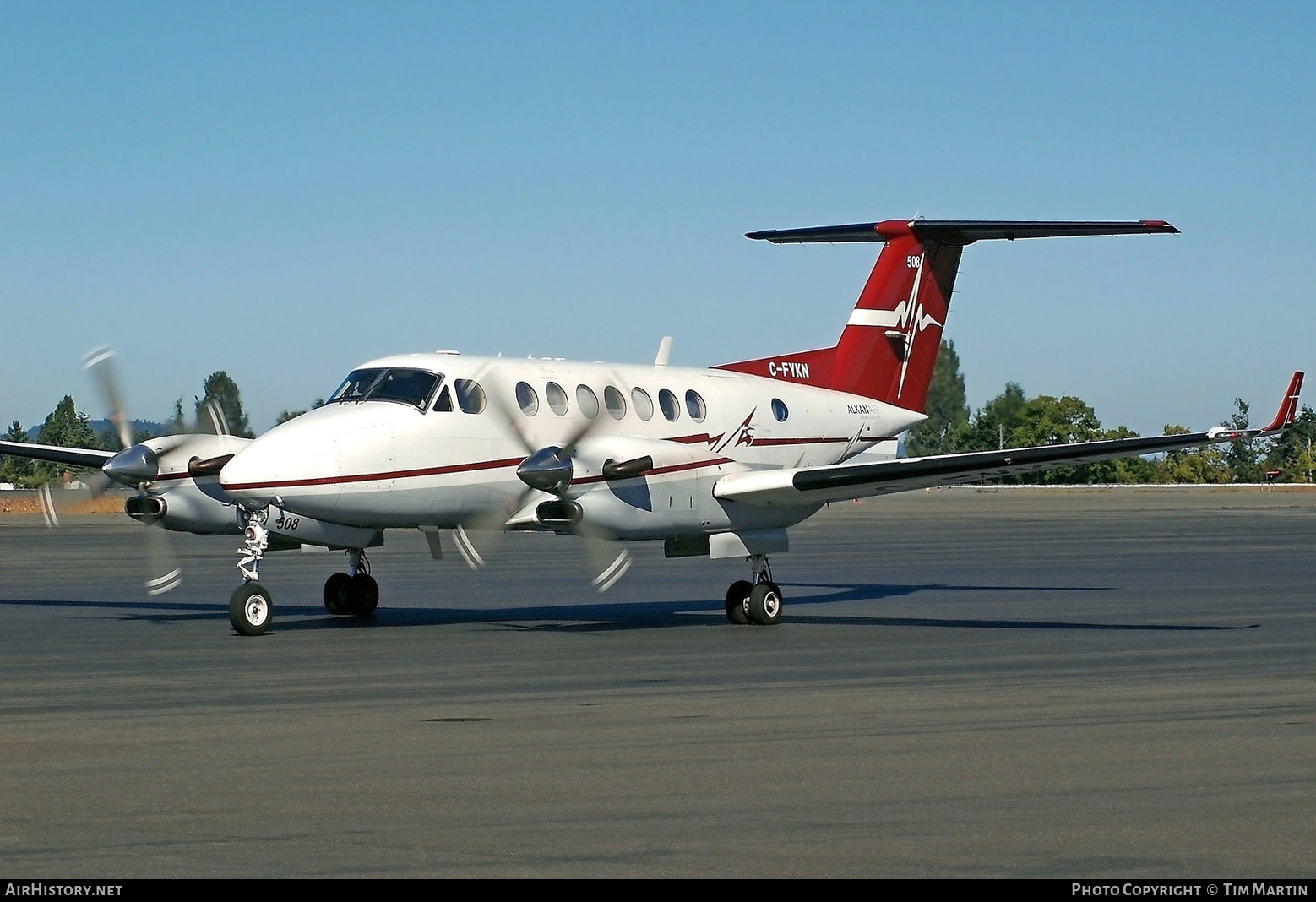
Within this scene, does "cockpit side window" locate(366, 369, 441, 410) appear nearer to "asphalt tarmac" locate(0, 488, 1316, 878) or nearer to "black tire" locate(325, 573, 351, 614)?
"asphalt tarmac" locate(0, 488, 1316, 878)

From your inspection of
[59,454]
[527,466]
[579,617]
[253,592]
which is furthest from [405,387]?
[59,454]

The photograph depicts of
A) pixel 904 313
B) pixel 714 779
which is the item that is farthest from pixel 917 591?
pixel 714 779

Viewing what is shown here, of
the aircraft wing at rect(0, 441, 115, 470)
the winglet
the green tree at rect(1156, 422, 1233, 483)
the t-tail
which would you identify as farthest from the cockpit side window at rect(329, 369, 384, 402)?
the green tree at rect(1156, 422, 1233, 483)

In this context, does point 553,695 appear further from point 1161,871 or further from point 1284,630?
point 1284,630

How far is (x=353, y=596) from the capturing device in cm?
1980

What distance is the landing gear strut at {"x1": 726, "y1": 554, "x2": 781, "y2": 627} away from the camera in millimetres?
18986

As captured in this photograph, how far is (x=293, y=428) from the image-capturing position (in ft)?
57.0

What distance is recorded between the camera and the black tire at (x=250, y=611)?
55.4 feet

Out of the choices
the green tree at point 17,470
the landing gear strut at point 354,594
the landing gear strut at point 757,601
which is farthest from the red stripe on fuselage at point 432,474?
the green tree at point 17,470

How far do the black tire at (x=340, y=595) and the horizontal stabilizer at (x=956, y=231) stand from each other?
29.0 feet

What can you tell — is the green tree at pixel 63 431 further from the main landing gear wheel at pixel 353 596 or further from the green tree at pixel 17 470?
the main landing gear wheel at pixel 353 596
